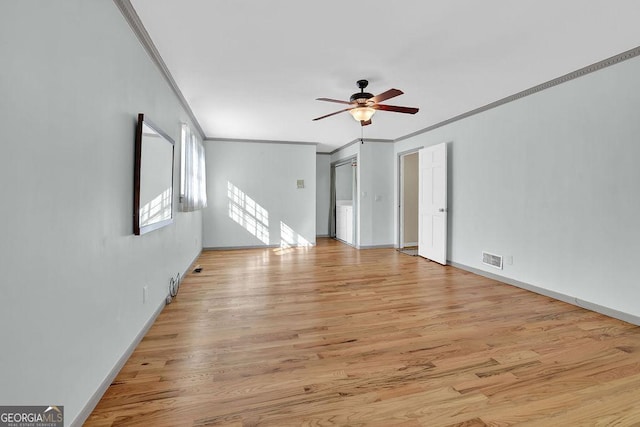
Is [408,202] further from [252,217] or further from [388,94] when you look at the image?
[388,94]

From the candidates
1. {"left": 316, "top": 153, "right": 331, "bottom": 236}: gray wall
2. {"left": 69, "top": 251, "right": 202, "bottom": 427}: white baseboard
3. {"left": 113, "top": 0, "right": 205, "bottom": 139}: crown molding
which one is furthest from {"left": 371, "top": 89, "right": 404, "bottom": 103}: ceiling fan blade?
{"left": 316, "top": 153, "right": 331, "bottom": 236}: gray wall

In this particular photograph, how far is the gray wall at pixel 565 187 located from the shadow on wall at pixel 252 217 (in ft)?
12.9

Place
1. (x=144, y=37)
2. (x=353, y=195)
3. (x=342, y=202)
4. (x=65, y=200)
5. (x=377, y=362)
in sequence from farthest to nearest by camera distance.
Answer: (x=342, y=202) < (x=353, y=195) < (x=144, y=37) < (x=377, y=362) < (x=65, y=200)

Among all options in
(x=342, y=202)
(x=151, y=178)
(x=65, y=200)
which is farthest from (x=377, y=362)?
(x=342, y=202)

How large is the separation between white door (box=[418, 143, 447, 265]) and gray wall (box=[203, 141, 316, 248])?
2.60 meters

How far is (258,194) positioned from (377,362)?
5285mm

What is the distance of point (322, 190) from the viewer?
8.68 meters

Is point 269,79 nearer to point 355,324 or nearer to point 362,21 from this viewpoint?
point 362,21

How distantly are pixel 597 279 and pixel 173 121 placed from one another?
4939 mm

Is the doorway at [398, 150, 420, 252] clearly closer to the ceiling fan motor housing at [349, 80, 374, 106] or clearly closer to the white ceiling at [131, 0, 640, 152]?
the white ceiling at [131, 0, 640, 152]

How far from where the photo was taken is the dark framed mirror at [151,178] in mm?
2219

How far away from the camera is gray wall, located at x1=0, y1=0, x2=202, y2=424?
1075mm

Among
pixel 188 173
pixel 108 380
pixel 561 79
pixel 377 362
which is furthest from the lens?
pixel 188 173

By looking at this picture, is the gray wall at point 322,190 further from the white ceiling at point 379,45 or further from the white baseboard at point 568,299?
the white baseboard at point 568,299
